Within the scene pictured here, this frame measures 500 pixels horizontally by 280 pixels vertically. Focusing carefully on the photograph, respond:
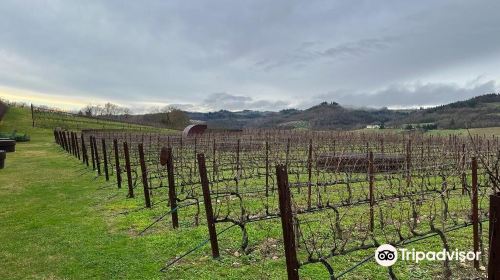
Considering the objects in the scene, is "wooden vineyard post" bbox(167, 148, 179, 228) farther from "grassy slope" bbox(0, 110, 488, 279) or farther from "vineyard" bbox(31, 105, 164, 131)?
"vineyard" bbox(31, 105, 164, 131)

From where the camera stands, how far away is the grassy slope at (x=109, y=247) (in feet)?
18.0

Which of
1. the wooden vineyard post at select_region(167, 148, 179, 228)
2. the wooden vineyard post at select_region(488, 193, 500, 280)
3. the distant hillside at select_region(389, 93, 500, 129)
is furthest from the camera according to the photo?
the distant hillside at select_region(389, 93, 500, 129)

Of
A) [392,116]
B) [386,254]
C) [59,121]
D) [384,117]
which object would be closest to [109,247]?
[386,254]

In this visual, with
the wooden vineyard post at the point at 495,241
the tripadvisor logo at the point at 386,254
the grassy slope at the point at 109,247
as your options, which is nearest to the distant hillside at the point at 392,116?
the grassy slope at the point at 109,247

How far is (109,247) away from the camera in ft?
22.0

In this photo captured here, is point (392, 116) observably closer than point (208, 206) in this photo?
No

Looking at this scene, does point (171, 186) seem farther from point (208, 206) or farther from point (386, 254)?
point (386, 254)

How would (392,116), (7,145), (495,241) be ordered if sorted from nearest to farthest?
1. (495,241)
2. (7,145)
3. (392,116)

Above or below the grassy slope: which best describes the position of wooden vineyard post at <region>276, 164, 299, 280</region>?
above

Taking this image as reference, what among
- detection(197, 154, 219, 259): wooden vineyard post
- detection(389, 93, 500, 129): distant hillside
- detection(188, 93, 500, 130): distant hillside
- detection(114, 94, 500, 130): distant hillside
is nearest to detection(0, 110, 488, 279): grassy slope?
detection(197, 154, 219, 259): wooden vineyard post

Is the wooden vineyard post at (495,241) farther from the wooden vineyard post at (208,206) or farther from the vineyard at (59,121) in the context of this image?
the vineyard at (59,121)

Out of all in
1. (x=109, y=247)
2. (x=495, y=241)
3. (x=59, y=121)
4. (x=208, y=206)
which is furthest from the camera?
(x=59, y=121)

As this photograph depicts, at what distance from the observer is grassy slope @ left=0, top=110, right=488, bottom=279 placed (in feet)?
18.0

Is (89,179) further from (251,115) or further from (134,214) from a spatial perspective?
(251,115)
